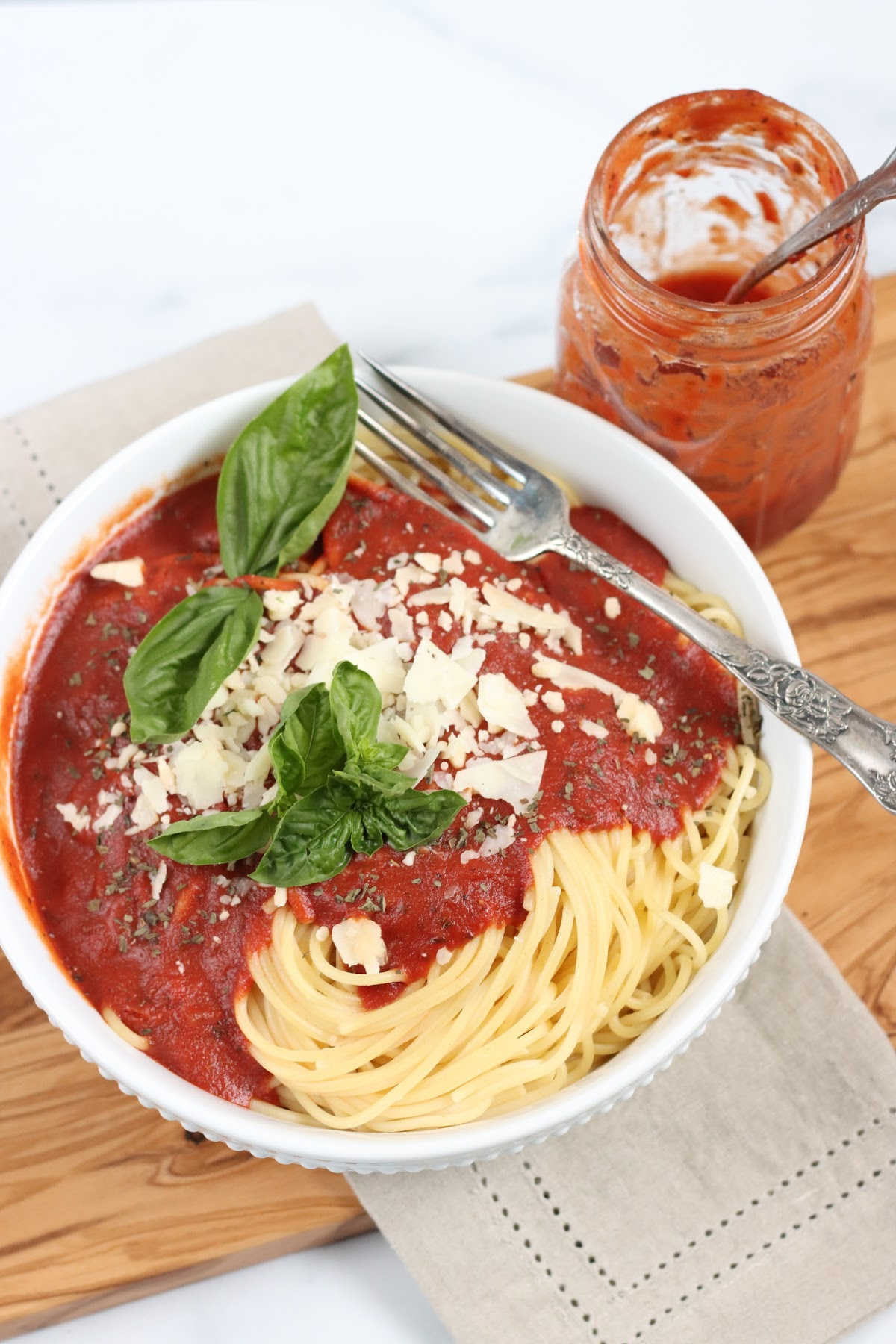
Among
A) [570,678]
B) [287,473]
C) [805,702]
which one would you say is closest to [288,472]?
[287,473]

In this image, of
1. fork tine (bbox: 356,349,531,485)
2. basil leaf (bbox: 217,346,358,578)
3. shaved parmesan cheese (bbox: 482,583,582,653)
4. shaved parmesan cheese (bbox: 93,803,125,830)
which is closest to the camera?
shaved parmesan cheese (bbox: 93,803,125,830)

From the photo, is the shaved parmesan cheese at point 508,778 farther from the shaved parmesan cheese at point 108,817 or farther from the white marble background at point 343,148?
the white marble background at point 343,148

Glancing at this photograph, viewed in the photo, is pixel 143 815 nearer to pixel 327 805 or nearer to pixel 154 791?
pixel 154 791

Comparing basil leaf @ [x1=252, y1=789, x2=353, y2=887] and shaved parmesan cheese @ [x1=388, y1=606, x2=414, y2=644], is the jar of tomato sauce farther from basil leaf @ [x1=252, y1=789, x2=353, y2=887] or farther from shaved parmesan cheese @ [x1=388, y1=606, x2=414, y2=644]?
basil leaf @ [x1=252, y1=789, x2=353, y2=887]

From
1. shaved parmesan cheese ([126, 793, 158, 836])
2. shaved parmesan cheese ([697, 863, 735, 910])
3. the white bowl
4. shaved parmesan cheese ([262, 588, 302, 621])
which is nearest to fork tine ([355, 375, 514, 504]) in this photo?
the white bowl

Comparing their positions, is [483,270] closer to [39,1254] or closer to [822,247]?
[822,247]

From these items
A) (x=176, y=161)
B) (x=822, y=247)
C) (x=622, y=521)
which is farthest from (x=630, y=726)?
(x=176, y=161)
